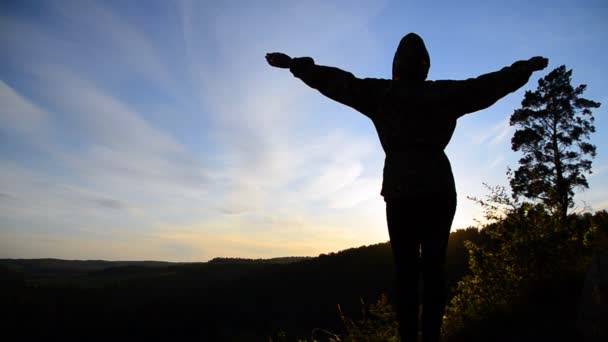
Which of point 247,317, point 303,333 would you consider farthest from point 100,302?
point 303,333

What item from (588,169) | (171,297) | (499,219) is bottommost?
(171,297)

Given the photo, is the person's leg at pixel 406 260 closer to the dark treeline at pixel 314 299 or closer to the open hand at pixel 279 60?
the open hand at pixel 279 60

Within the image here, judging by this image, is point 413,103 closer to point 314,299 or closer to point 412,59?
point 412,59

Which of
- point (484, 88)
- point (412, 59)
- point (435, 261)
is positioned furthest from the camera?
point (412, 59)

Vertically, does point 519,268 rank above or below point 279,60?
below

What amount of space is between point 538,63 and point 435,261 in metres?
1.96

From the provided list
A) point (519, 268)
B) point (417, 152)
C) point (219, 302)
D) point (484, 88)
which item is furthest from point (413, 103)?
point (219, 302)

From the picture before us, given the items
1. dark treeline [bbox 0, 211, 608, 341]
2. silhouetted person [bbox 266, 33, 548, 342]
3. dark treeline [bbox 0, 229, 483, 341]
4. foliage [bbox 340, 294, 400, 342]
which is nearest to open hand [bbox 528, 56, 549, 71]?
silhouetted person [bbox 266, 33, 548, 342]

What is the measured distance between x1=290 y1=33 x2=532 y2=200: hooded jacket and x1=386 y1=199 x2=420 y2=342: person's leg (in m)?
0.14

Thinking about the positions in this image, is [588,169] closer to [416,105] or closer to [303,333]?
[303,333]

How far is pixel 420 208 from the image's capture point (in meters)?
3.01

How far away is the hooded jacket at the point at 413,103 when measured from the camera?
120 inches

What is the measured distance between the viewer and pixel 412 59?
3.32 meters

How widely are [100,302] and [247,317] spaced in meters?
25.4
